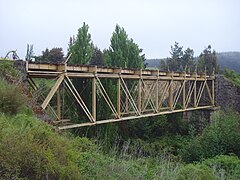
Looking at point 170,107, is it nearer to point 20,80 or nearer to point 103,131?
point 103,131

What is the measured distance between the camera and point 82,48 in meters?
19.4

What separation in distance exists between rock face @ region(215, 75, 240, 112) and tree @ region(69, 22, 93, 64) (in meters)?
10.3

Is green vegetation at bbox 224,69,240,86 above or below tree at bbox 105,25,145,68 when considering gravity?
below

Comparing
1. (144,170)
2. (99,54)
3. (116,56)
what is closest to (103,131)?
(116,56)

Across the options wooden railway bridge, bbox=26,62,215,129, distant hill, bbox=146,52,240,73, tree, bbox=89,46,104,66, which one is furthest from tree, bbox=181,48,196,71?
wooden railway bridge, bbox=26,62,215,129

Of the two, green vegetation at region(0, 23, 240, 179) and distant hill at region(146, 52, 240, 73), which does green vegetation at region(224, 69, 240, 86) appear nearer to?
green vegetation at region(0, 23, 240, 179)

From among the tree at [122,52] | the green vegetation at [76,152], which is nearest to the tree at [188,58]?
the tree at [122,52]

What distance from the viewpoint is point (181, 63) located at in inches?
2095

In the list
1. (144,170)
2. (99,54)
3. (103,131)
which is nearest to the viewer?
(144,170)

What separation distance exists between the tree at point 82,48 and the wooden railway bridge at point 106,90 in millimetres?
1666

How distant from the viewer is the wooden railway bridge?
1155 cm

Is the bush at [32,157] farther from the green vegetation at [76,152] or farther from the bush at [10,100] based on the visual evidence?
the bush at [10,100]

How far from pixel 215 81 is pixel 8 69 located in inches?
697

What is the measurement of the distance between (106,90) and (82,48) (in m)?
2.88
